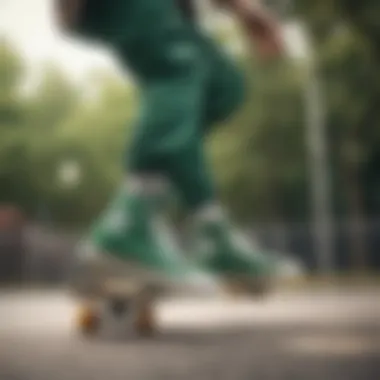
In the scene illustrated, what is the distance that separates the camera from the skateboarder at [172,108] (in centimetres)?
91

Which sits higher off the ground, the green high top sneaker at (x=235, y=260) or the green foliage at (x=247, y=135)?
the green foliage at (x=247, y=135)

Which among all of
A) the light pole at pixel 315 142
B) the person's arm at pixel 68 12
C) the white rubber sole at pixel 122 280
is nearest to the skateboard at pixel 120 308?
the white rubber sole at pixel 122 280

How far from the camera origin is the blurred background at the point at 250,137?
0.92 meters

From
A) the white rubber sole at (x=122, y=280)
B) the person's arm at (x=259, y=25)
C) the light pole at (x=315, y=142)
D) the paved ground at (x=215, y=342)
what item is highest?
the person's arm at (x=259, y=25)

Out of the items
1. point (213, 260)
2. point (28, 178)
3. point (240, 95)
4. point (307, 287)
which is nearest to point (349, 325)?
point (307, 287)

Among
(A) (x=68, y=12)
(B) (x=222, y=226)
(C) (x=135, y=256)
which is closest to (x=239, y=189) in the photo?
(B) (x=222, y=226)

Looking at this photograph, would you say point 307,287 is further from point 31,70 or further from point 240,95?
point 31,70

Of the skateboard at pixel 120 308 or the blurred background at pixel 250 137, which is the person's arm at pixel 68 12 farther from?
the skateboard at pixel 120 308

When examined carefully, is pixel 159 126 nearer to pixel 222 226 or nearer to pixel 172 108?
pixel 172 108

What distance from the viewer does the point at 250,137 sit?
92 centimetres

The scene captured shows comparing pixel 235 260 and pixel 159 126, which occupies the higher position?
pixel 159 126

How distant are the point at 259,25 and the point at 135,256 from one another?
1.11ft

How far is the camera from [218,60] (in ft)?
3.03

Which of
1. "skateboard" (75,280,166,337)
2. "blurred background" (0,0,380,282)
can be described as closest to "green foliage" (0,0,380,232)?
"blurred background" (0,0,380,282)
